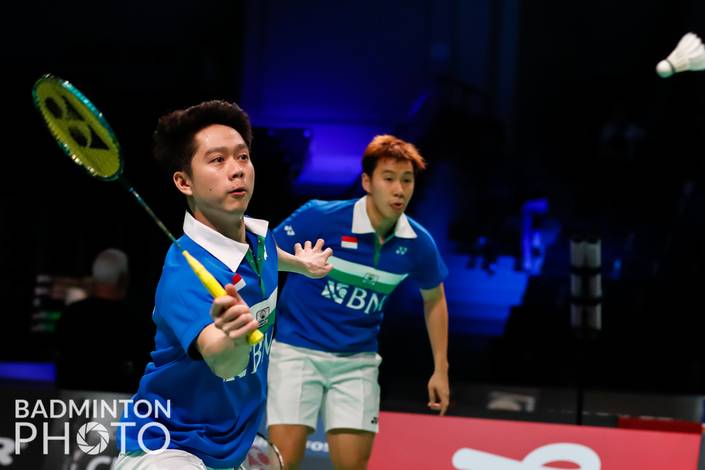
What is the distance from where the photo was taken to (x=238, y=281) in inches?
126

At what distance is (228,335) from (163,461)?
57 cm

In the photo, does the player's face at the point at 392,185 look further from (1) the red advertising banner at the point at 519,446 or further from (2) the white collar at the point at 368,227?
(1) the red advertising banner at the point at 519,446

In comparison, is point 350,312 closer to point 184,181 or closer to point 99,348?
point 99,348

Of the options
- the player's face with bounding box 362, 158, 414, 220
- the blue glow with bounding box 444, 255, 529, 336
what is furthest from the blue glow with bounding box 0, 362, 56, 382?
the player's face with bounding box 362, 158, 414, 220

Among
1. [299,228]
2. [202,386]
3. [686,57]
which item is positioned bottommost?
[202,386]

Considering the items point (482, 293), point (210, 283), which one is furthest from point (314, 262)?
point (482, 293)

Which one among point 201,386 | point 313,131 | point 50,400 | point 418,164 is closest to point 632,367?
point 313,131

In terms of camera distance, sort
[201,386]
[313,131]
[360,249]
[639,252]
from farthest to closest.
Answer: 1. [639,252]
2. [313,131]
3. [360,249]
4. [201,386]

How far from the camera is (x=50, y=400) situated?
5.20m

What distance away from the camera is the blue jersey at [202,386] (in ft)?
10.4

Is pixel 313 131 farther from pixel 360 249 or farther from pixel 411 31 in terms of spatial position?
pixel 360 249

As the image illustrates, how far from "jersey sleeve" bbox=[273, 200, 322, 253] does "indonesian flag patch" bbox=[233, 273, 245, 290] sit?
1720 mm

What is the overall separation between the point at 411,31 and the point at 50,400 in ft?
13.8

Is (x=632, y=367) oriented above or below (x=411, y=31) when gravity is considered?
below
